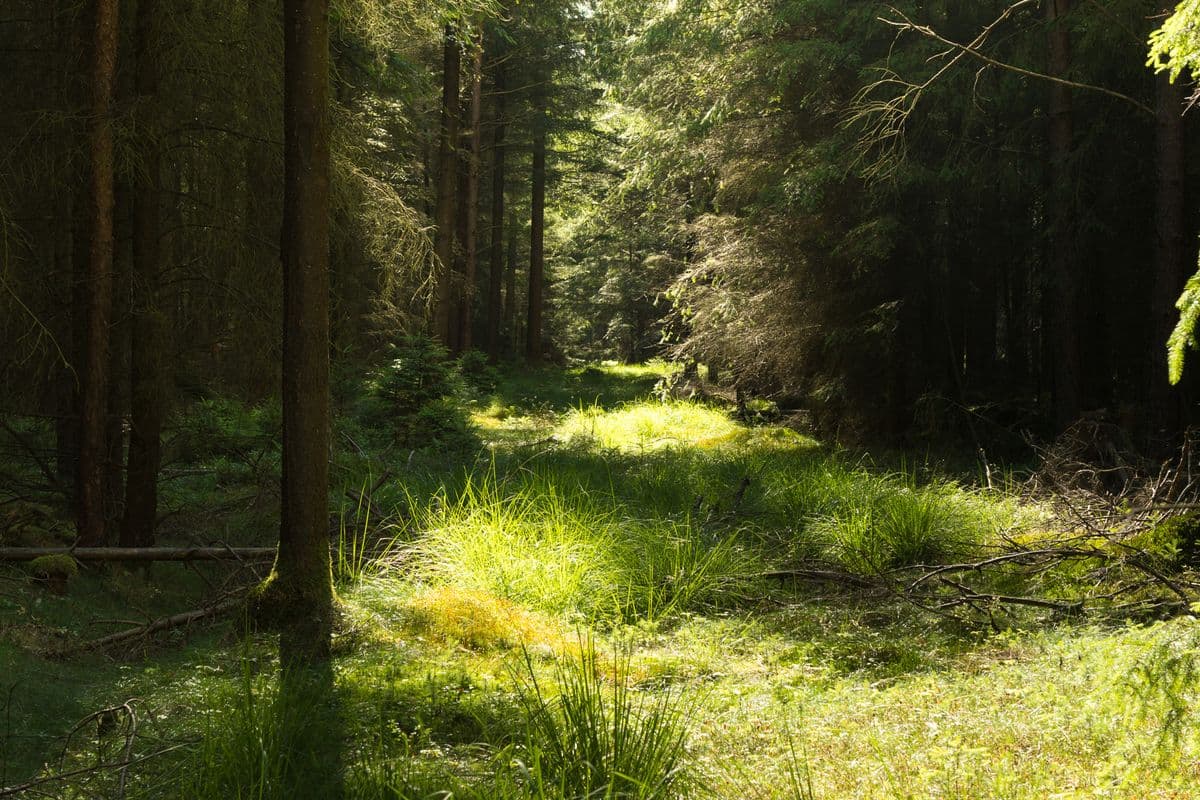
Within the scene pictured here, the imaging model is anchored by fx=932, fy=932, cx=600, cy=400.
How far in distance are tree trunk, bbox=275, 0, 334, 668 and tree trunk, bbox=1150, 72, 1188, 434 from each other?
8391 mm

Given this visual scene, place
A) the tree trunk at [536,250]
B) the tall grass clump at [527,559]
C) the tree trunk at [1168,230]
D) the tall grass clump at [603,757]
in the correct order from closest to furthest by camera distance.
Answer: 1. the tall grass clump at [603,757]
2. the tall grass clump at [527,559]
3. the tree trunk at [1168,230]
4. the tree trunk at [536,250]

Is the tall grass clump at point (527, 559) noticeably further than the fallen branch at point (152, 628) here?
Yes

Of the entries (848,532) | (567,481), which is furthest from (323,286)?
(848,532)

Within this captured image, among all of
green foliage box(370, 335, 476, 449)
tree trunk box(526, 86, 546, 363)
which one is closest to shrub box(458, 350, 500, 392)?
tree trunk box(526, 86, 546, 363)

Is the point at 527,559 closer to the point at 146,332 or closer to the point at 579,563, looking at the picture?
the point at 579,563

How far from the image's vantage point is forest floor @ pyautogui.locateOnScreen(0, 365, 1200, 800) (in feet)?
10.5

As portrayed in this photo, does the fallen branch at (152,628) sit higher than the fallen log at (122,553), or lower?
lower

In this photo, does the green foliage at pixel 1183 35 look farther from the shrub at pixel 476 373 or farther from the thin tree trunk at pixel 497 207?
the thin tree trunk at pixel 497 207

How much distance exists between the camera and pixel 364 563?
7.10 m

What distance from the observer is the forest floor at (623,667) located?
10.5ft

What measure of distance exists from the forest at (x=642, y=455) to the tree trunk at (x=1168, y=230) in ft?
0.19

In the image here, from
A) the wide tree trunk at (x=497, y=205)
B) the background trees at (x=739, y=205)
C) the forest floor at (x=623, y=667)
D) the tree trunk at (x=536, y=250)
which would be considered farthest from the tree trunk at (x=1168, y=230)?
the tree trunk at (x=536, y=250)

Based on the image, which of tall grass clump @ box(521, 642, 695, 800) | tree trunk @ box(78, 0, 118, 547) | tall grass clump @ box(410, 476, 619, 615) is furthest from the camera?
tree trunk @ box(78, 0, 118, 547)

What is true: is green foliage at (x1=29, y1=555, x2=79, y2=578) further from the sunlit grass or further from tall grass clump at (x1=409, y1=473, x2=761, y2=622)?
the sunlit grass
